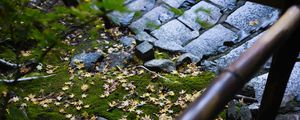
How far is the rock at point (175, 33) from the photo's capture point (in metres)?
7.36

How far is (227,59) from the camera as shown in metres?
6.61

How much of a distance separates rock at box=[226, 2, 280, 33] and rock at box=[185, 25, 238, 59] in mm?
291

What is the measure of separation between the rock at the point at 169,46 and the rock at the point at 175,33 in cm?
17

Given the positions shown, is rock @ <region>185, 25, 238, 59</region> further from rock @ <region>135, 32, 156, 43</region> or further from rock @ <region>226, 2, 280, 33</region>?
rock @ <region>135, 32, 156, 43</region>

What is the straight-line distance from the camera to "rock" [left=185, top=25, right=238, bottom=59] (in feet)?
22.9

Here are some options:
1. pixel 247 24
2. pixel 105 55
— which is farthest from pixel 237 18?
pixel 105 55

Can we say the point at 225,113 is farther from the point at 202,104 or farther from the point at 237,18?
the point at 202,104

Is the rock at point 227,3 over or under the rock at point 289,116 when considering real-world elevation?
over

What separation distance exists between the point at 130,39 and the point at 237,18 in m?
2.13

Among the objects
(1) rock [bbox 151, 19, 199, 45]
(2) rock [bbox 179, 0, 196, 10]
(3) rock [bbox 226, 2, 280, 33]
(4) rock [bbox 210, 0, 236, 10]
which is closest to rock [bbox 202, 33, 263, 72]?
(3) rock [bbox 226, 2, 280, 33]

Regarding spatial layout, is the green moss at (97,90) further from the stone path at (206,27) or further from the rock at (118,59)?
the stone path at (206,27)

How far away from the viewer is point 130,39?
7.58 meters

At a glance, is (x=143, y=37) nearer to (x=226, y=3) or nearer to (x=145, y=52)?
(x=145, y=52)

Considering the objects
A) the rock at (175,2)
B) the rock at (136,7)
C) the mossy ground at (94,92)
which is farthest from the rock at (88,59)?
the rock at (175,2)
